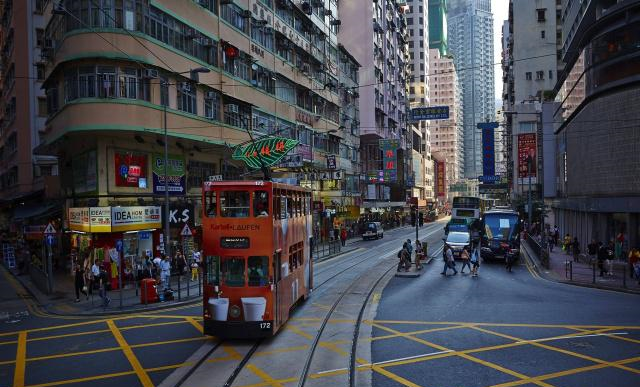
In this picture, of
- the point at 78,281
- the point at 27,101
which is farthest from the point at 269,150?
the point at 27,101

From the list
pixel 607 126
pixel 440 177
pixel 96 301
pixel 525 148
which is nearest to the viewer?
pixel 96 301

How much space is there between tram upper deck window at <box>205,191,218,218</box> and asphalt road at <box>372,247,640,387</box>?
537 centimetres

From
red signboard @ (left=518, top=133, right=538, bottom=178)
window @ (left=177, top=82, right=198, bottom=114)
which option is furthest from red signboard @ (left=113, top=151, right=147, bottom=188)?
red signboard @ (left=518, top=133, right=538, bottom=178)

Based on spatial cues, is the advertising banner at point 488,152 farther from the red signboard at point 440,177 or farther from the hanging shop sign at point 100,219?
the red signboard at point 440,177

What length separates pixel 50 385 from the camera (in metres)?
11.6

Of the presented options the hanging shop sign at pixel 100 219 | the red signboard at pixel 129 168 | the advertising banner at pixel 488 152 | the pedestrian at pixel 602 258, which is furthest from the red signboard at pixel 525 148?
the hanging shop sign at pixel 100 219

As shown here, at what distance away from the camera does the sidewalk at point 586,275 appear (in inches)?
920

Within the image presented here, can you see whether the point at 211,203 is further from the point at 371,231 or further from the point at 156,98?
the point at 371,231

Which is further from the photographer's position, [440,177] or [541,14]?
[440,177]

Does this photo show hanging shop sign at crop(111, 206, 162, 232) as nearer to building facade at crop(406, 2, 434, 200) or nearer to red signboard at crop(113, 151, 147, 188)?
red signboard at crop(113, 151, 147, 188)

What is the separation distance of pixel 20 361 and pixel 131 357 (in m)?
2.81

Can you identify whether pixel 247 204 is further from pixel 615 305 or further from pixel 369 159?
pixel 369 159

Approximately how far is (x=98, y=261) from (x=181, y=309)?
7748mm

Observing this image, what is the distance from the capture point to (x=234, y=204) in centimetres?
1420
